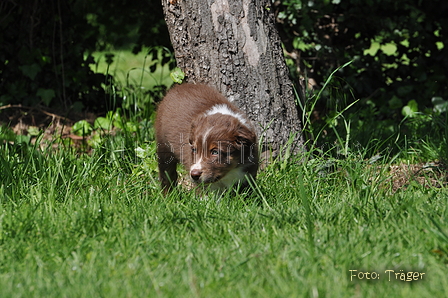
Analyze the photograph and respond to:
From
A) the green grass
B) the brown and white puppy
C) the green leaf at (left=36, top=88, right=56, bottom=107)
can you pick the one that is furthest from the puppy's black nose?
the green leaf at (left=36, top=88, right=56, bottom=107)

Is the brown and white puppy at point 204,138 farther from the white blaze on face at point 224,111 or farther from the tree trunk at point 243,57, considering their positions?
the tree trunk at point 243,57

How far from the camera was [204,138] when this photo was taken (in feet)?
12.8

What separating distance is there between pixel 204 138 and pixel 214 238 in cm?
105

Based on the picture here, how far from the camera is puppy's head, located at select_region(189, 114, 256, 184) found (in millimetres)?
3914

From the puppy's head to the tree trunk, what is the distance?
0.57 meters

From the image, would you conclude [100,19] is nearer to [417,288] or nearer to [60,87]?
[60,87]

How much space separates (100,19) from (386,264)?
5442mm

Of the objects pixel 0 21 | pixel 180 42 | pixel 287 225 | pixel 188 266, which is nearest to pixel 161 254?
pixel 188 266

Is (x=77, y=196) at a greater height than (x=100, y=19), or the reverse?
(x=100, y=19)

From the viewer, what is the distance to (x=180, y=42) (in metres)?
4.65

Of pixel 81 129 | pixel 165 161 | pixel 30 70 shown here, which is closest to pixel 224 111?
pixel 165 161

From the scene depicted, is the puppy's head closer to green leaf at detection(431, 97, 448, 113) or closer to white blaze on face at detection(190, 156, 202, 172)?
white blaze on face at detection(190, 156, 202, 172)

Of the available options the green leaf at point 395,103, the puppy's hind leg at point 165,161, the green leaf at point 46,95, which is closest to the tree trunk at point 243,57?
the puppy's hind leg at point 165,161

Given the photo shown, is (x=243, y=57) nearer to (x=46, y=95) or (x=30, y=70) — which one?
(x=46, y=95)
